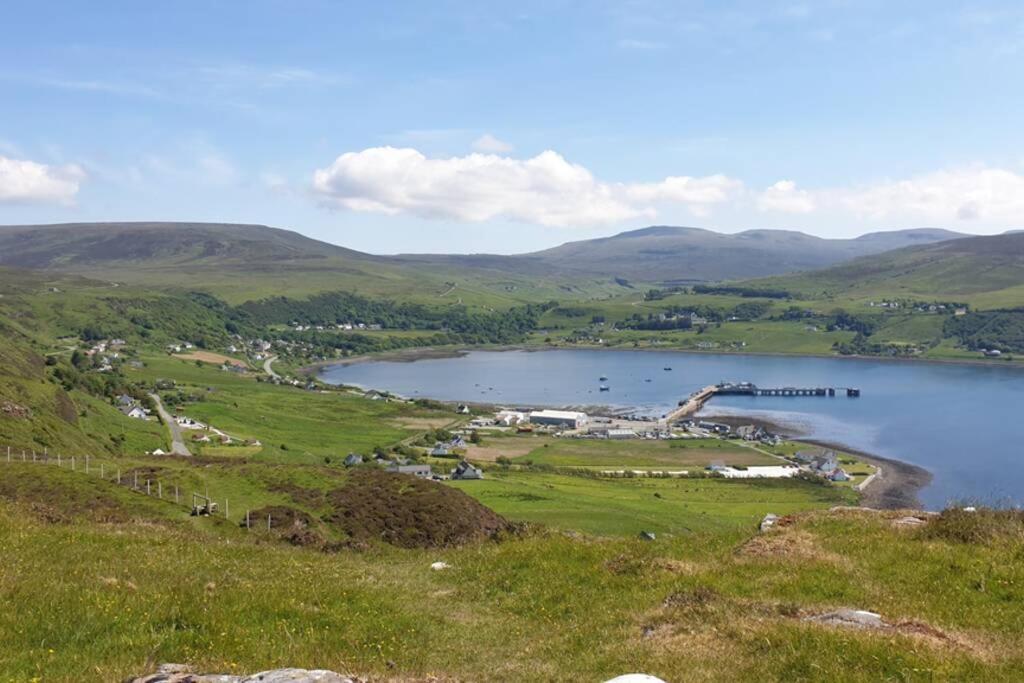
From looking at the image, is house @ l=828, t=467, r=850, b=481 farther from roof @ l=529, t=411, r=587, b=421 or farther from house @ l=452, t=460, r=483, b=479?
roof @ l=529, t=411, r=587, b=421

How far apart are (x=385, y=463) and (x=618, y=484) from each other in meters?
30.8

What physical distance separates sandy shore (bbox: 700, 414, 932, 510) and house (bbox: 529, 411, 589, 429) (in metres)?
38.4

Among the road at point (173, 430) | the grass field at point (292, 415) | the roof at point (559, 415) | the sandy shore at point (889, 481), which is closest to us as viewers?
the road at point (173, 430)

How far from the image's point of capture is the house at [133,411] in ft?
370

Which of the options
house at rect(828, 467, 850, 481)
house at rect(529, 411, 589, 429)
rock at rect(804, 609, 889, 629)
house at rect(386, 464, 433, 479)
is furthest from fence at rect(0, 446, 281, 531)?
house at rect(529, 411, 589, 429)

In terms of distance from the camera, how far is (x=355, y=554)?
25016 mm

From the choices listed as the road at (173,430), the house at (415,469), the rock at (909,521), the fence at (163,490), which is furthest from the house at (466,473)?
the rock at (909,521)

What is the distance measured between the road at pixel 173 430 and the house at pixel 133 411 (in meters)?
3.00

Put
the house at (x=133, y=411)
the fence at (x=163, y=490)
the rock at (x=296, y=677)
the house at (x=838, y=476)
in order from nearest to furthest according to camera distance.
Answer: the rock at (x=296, y=677) → the fence at (x=163, y=490) → the house at (x=838, y=476) → the house at (x=133, y=411)

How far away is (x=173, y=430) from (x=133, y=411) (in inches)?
417

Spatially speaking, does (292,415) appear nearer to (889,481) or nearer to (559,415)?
(559,415)

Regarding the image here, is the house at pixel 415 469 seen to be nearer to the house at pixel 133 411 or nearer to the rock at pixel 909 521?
the house at pixel 133 411

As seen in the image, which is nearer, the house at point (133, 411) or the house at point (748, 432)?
the house at point (133, 411)

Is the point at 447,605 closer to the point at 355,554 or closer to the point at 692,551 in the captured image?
the point at 692,551
